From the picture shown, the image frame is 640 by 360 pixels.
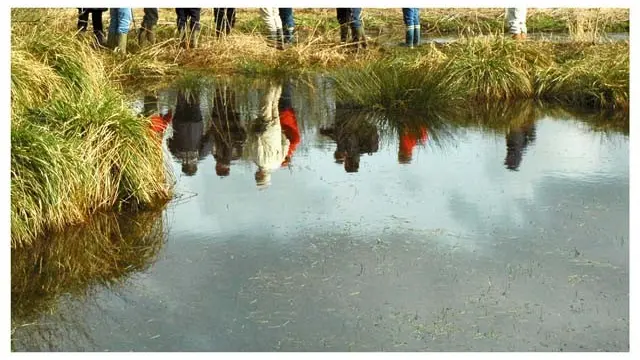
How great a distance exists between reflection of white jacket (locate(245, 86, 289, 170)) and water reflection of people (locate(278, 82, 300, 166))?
45 millimetres

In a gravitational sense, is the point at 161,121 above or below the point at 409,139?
above

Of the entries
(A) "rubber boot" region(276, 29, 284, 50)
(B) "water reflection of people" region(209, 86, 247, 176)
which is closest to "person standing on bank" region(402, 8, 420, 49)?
(A) "rubber boot" region(276, 29, 284, 50)

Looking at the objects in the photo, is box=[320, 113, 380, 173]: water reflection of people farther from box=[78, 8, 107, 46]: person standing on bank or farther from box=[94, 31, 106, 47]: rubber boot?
box=[78, 8, 107, 46]: person standing on bank

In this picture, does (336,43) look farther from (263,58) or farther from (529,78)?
(529,78)

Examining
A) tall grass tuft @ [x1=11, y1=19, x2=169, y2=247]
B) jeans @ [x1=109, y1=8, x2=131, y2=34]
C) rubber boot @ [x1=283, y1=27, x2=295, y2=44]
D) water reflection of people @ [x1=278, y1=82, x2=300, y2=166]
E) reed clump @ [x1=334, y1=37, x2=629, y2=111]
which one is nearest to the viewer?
tall grass tuft @ [x1=11, y1=19, x2=169, y2=247]

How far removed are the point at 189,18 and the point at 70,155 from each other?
772 cm

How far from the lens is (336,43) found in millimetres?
13930

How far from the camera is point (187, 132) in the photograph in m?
9.33

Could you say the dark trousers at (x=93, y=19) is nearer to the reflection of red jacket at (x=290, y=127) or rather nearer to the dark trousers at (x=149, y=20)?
the dark trousers at (x=149, y=20)

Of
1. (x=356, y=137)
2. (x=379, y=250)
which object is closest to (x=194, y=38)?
(x=356, y=137)

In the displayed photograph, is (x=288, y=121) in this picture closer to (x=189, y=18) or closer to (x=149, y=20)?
(x=189, y=18)

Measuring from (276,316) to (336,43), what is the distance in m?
9.65

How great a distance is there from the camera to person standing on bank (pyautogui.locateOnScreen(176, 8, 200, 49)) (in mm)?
13653
